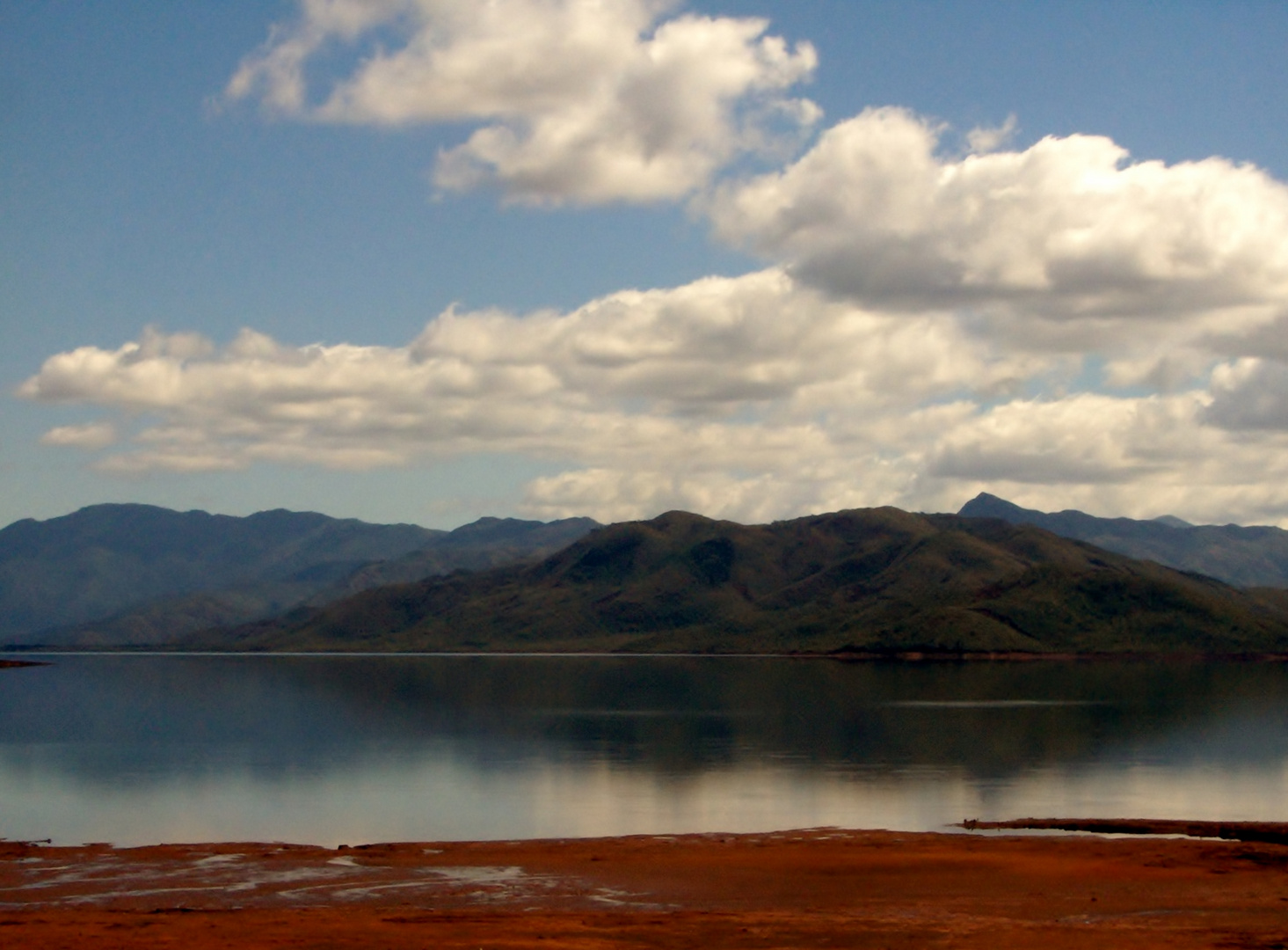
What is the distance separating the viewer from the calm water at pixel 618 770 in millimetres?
73812

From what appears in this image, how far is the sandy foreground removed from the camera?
39656 mm

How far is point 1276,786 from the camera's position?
88312 millimetres

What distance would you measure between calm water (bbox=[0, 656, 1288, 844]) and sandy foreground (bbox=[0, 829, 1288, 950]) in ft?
30.9

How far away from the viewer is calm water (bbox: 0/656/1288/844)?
73.8 metres

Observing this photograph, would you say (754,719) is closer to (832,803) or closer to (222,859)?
(832,803)

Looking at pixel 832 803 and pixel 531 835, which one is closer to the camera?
pixel 531 835

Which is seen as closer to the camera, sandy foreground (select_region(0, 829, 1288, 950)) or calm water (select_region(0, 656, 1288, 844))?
sandy foreground (select_region(0, 829, 1288, 950))

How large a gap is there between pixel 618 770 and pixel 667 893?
48.1 meters

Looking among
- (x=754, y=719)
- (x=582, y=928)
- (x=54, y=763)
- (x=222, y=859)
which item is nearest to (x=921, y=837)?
(x=582, y=928)

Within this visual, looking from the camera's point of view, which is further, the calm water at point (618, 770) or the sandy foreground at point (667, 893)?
the calm water at point (618, 770)

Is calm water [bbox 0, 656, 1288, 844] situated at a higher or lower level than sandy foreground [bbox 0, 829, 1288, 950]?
lower

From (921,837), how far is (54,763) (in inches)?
2864

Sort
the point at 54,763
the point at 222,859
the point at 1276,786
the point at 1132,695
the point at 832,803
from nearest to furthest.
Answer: the point at 222,859
the point at 832,803
the point at 1276,786
the point at 54,763
the point at 1132,695

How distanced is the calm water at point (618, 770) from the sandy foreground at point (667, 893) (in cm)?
941
